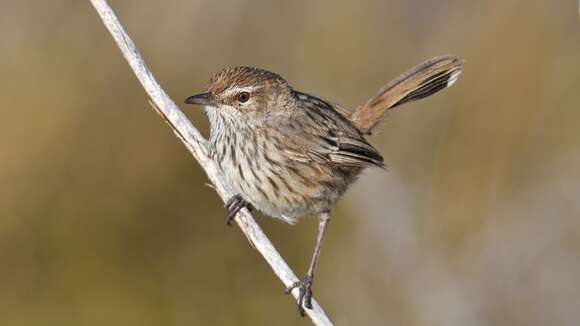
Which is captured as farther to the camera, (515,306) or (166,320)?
(515,306)

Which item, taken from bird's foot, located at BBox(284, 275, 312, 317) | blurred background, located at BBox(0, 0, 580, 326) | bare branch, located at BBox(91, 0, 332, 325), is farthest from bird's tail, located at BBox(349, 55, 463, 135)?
Result: blurred background, located at BBox(0, 0, 580, 326)

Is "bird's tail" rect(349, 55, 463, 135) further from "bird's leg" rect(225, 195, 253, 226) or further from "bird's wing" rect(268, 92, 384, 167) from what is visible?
"bird's leg" rect(225, 195, 253, 226)

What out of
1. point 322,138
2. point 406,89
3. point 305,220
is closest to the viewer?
point 322,138

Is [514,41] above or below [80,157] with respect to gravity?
above

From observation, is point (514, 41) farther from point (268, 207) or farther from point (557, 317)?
point (268, 207)

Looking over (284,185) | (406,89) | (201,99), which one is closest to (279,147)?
(284,185)

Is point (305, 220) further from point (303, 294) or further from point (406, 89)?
point (303, 294)

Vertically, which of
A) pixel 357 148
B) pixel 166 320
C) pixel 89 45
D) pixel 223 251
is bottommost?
pixel 166 320

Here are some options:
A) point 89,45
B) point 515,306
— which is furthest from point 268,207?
point 89,45

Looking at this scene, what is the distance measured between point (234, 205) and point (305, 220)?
2.66 meters

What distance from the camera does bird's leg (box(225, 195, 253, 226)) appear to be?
16.3 ft

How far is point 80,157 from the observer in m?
7.38

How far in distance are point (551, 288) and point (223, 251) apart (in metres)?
3.08

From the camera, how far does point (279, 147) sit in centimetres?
502
